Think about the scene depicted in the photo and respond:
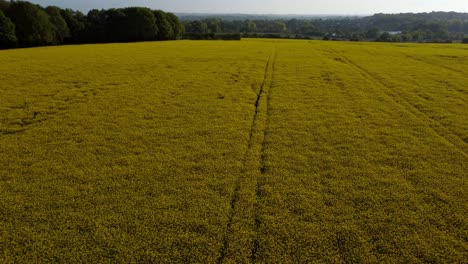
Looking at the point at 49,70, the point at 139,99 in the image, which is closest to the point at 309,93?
the point at 139,99

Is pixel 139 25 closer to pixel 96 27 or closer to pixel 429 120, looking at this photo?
pixel 96 27

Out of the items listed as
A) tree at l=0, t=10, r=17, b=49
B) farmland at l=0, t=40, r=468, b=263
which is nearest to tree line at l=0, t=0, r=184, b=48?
tree at l=0, t=10, r=17, b=49

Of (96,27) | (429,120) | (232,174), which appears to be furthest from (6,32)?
(429,120)

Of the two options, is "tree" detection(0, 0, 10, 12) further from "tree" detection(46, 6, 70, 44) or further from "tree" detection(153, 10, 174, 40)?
"tree" detection(153, 10, 174, 40)

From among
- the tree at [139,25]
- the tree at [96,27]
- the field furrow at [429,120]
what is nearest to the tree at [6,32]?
the tree at [96,27]

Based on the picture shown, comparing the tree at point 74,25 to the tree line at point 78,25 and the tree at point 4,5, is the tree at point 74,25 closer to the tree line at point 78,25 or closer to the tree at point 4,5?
the tree line at point 78,25
